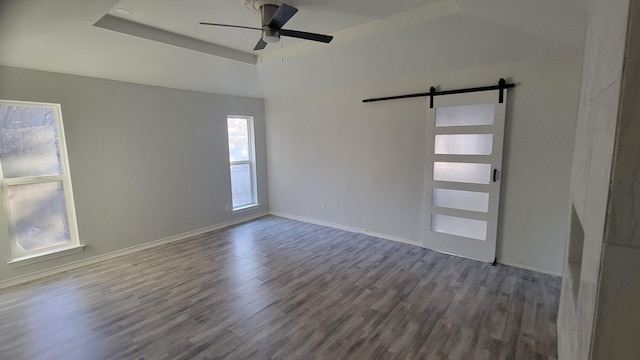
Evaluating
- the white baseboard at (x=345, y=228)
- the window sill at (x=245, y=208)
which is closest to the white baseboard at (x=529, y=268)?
the white baseboard at (x=345, y=228)

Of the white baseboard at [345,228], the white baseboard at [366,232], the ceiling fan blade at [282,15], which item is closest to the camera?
the ceiling fan blade at [282,15]

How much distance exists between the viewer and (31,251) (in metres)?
3.54

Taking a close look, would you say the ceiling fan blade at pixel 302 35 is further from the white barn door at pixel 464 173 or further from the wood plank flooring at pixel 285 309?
the wood plank flooring at pixel 285 309

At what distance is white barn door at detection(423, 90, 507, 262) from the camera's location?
142 inches

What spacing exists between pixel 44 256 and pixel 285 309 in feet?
10.4

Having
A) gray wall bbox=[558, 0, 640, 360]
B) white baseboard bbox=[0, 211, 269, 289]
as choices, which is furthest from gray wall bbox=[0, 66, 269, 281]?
gray wall bbox=[558, 0, 640, 360]

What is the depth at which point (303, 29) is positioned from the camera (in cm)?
344

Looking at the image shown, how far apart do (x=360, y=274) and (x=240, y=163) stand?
3516 mm

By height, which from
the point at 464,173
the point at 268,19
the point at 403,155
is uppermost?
the point at 268,19

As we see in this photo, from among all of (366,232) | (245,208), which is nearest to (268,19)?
(366,232)

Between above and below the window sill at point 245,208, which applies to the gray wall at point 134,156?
above

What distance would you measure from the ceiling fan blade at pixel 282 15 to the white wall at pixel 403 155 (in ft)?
6.19

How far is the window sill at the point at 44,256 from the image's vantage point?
3369 millimetres

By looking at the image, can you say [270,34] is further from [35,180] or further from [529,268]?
[529,268]
